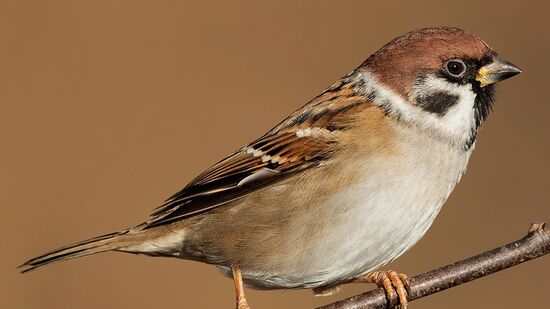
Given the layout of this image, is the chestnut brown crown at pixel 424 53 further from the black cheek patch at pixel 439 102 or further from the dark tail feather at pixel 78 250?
the dark tail feather at pixel 78 250

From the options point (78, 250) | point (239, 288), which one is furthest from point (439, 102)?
point (78, 250)

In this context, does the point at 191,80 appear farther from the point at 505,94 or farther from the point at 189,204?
the point at 189,204

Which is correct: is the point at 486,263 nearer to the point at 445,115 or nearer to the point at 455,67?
the point at 445,115

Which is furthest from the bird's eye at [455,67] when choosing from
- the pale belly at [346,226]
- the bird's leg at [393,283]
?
the bird's leg at [393,283]

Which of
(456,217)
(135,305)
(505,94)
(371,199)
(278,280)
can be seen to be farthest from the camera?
(505,94)

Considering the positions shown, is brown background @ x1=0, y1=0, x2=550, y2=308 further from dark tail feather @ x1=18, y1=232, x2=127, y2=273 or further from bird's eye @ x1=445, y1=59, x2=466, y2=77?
bird's eye @ x1=445, y1=59, x2=466, y2=77

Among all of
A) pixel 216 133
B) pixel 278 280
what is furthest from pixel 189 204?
pixel 216 133
